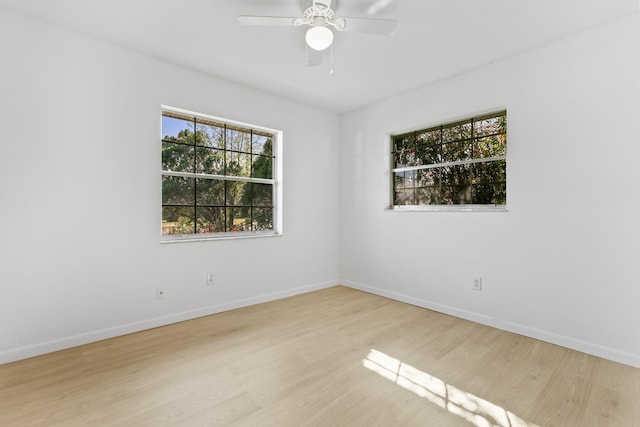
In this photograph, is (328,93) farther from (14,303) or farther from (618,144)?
(14,303)

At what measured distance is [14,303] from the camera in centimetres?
226

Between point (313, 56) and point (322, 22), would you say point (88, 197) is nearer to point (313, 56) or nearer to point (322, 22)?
point (313, 56)

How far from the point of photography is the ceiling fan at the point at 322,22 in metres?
1.93

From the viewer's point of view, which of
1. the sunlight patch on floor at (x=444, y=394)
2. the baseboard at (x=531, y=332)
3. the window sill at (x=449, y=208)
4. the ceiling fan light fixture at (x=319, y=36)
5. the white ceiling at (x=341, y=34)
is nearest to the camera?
the sunlight patch on floor at (x=444, y=394)

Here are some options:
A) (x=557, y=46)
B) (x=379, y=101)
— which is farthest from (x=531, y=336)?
(x=379, y=101)

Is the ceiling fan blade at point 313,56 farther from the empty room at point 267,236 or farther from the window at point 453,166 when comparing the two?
the window at point 453,166

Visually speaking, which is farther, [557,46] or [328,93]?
[328,93]

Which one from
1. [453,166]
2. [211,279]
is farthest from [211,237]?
[453,166]

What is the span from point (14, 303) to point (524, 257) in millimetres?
4189

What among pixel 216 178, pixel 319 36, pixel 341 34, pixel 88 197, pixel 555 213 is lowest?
pixel 555 213

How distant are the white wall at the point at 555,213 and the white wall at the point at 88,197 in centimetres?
233

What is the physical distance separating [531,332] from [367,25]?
9.44 feet

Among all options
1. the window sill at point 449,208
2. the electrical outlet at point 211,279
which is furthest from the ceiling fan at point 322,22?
the electrical outlet at point 211,279

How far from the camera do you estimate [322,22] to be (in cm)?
202
